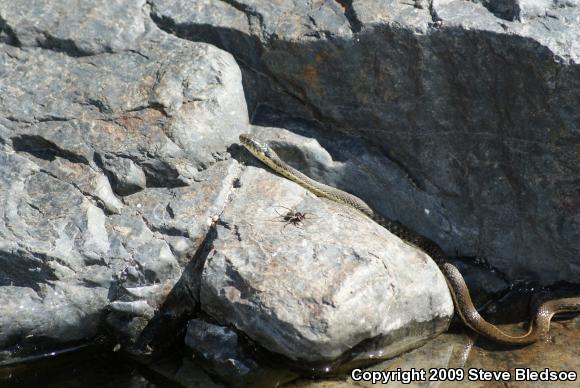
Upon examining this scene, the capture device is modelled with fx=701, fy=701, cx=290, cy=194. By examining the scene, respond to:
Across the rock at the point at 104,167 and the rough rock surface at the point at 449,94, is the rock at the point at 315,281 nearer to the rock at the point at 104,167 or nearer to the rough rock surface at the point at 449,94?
the rock at the point at 104,167

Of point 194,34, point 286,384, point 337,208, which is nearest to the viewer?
point 286,384

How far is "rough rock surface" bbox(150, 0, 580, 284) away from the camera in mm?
7430

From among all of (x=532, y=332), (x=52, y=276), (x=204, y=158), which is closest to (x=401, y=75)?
(x=204, y=158)

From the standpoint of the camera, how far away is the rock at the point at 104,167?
7184 millimetres

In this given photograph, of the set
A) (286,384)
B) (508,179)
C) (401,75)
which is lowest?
(286,384)

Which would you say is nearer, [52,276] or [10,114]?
[52,276]

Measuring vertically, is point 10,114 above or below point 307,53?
below

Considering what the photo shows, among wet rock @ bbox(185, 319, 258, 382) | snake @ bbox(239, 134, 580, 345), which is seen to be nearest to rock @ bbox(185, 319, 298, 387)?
wet rock @ bbox(185, 319, 258, 382)

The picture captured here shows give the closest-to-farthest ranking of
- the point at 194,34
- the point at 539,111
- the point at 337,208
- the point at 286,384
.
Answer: the point at 286,384 < the point at 539,111 < the point at 337,208 < the point at 194,34

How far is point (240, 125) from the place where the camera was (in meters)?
8.39

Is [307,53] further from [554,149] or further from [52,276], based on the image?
[52,276]

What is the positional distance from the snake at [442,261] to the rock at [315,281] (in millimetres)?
325

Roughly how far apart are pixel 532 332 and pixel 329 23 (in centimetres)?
413

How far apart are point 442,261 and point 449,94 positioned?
1.92 meters
